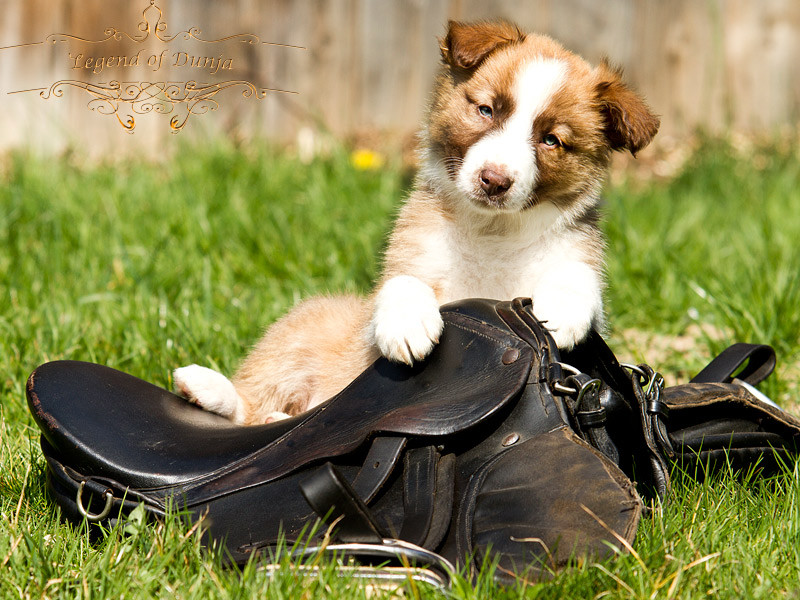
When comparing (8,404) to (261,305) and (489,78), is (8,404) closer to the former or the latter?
(261,305)

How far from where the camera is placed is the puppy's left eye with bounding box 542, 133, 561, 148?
2.67 m

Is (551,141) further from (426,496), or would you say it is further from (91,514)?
(91,514)

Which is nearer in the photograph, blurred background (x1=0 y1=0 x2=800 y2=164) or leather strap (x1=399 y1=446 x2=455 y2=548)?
leather strap (x1=399 y1=446 x2=455 y2=548)

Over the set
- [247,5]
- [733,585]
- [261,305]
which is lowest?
[261,305]

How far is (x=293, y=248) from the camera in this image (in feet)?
14.6

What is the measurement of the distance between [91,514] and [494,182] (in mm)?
1425

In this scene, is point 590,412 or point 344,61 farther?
point 344,61

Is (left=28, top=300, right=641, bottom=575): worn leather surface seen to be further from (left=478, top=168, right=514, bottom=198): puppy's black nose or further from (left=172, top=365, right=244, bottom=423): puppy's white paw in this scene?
(left=478, top=168, right=514, bottom=198): puppy's black nose

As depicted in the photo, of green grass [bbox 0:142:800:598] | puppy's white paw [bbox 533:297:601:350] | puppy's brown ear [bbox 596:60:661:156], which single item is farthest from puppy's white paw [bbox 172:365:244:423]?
puppy's brown ear [bbox 596:60:661:156]

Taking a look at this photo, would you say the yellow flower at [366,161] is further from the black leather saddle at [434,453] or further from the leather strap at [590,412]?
the leather strap at [590,412]

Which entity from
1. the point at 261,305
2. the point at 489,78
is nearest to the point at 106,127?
the point at 261,305

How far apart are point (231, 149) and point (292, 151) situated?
27.4 inches

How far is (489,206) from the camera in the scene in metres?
2.58

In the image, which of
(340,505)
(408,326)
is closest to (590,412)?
(408,326)
